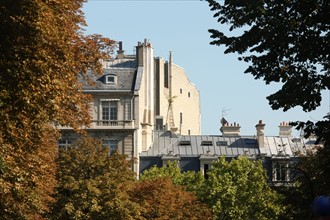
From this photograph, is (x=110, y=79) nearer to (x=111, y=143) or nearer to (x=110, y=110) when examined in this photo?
(x=110, y=110)

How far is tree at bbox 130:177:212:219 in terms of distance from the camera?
72000 millimetres

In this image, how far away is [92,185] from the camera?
68.6 metres

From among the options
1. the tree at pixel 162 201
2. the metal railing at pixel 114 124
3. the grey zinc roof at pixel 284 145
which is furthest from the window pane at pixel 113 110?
the tree at pixel 162 201

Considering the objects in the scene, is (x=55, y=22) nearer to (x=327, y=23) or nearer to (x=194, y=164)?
(x=327, y=23)

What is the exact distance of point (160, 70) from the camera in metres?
129

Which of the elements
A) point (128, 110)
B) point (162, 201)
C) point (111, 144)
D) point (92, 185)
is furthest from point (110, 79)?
point (92, 185)

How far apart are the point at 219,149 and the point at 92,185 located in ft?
123

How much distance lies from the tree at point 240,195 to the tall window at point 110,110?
13.6 metres

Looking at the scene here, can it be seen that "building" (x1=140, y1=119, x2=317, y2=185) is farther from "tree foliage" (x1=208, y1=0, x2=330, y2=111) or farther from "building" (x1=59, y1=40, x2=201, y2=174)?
"tree foliage" (x1=208, y1=0, x2=330, y2=111)

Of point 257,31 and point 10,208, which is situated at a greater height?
point 257,31

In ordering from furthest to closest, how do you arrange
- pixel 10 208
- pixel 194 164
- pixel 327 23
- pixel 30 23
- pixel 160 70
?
pixel 160 70, pixel 194 164, pixel 10 208, pixel 30 23, pixel 327 23

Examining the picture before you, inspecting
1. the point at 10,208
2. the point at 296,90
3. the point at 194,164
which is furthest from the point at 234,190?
the point at 296,90

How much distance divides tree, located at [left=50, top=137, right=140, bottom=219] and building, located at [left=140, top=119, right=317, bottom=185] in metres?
27.7

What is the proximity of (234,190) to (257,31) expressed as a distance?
194 feet
